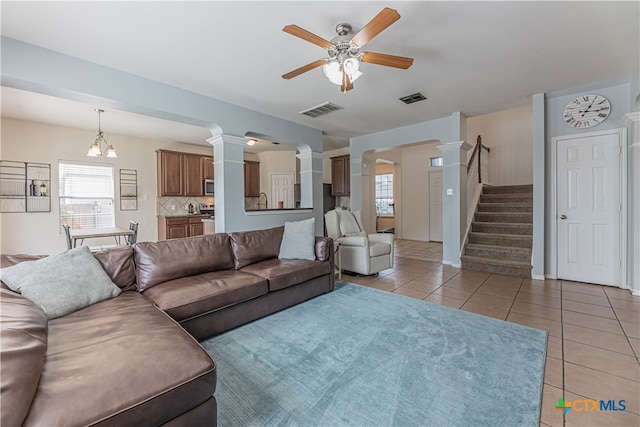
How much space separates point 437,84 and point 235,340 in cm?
366

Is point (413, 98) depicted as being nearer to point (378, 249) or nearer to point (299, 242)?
point (378, 249)

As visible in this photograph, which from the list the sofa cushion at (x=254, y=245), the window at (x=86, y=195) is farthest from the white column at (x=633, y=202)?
the window at (x=86, y=195)

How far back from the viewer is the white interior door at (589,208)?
3512mm

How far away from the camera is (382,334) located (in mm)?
2389

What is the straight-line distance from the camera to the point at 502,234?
4.88m

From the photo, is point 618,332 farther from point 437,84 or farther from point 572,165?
point 437,84

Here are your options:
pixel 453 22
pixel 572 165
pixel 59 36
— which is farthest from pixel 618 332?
pixel 59 36

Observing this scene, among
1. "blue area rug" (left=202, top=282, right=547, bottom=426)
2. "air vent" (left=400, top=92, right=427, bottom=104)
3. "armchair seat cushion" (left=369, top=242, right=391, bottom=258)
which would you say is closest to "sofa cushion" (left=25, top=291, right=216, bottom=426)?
"blue area rug" (left=202, top=282, right=547, bottom=426)

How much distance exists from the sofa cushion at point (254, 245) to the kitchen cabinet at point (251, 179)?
4.07 m

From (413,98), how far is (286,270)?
295cm

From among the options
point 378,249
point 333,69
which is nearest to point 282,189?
point 378,249

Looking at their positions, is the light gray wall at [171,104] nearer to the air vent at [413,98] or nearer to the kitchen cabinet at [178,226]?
the air vent at [413,98]

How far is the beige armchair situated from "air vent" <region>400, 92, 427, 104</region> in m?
1.98

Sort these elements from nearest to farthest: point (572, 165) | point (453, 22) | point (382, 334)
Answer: point (453, 22), point (382, 334), point (572, 165)
